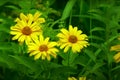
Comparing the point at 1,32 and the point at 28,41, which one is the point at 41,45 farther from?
the point at 1,32

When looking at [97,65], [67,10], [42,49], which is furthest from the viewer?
[67,10]

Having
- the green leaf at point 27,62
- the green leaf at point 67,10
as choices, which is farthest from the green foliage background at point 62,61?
the green leaf at point 67,10

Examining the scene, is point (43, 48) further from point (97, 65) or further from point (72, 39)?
point (97, 65)

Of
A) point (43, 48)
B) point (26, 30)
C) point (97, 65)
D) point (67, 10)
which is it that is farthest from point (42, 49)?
point (67, 10)

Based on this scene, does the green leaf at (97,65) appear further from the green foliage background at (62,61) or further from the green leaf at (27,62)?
the green leaf at (27,62)

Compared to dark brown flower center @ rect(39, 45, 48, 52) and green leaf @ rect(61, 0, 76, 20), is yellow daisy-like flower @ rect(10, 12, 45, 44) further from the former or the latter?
green leaf @ rect(61, 0, 76, 20)

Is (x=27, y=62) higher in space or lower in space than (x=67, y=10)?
lower

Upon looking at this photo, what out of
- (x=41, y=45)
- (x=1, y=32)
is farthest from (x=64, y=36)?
(x=1, y=32)
